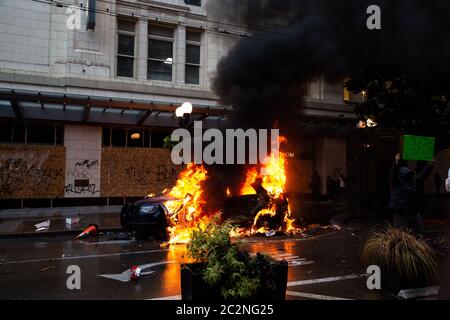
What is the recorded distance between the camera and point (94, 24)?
1445 cm

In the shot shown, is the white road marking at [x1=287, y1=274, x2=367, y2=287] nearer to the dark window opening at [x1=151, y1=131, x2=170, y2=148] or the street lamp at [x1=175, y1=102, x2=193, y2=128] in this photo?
the street lamp at [x1=175, y1=102, x2=193, y2=128]

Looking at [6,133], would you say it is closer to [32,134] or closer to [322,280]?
[32,134]

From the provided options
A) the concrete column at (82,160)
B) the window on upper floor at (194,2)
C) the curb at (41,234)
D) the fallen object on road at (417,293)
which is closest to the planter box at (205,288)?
the fallen object on road at (417,293)

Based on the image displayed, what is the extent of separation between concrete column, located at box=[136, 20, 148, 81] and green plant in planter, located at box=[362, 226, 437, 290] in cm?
1308

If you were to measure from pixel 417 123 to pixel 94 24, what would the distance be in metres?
11.9

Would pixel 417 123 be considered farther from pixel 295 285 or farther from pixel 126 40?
pixel 126 40

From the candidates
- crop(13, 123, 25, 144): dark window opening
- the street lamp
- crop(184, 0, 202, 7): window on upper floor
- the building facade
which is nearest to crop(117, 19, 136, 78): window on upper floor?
the building facade

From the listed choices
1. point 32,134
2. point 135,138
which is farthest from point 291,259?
point 32,134

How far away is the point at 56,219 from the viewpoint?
41.0 feet

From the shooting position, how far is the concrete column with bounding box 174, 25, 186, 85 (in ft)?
54.9

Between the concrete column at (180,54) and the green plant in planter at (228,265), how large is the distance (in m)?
13.7

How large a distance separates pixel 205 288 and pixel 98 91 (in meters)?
13.1

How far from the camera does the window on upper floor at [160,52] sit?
650 inches

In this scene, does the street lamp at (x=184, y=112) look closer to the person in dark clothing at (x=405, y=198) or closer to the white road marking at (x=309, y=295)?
the person in dark clothing at (x=405, y=198)
